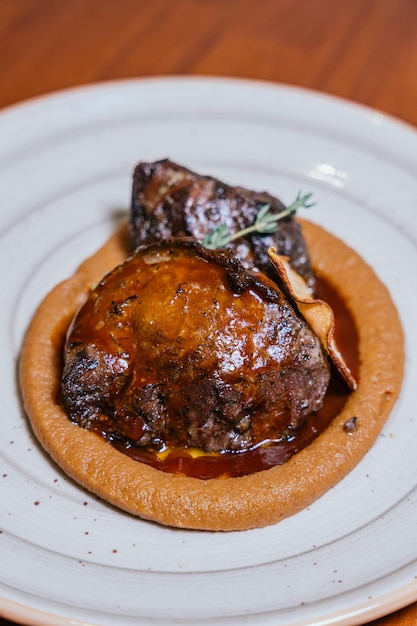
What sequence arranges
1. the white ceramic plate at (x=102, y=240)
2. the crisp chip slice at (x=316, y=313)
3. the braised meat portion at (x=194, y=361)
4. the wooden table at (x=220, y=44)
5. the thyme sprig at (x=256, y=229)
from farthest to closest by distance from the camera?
the wooden table at (x=220, y=44) → the thyme sprig at (x=256, y=229) → the crisp chip slice at (x=316, y=313) → the braised meat portion at (x=194, y=361) → the white ceramic plate at (x=102, y=240)

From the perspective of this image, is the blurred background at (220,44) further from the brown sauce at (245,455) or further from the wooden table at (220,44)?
the brown sauce at (245,455)

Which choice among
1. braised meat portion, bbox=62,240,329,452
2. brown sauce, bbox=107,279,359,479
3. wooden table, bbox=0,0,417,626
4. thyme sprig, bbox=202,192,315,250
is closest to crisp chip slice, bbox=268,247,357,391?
braised meat portion, bbox=62,240,329,452

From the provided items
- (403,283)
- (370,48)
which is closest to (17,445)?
(403,283)

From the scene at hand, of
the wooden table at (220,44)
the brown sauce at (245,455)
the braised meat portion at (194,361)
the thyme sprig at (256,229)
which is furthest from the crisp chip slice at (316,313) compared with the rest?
the wooden table at (220,44)

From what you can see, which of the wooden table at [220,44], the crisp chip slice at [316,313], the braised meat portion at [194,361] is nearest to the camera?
the braised meat portion at [194,361]

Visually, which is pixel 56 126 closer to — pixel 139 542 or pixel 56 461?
pixel 56 461

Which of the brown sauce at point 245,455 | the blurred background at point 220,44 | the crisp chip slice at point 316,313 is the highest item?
the blurred background at point 220,44

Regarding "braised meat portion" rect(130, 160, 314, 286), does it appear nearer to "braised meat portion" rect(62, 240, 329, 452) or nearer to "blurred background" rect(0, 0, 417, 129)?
"braised meat portion" rect(62, 240, 329, 452)
